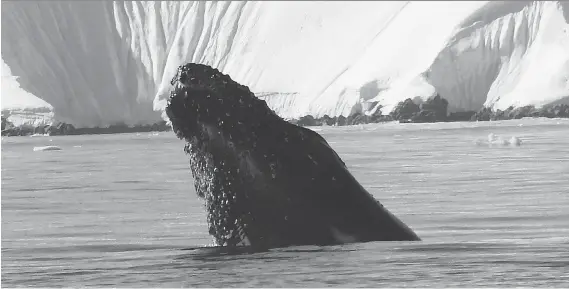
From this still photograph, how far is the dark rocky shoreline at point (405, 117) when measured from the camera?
5721 centimetres

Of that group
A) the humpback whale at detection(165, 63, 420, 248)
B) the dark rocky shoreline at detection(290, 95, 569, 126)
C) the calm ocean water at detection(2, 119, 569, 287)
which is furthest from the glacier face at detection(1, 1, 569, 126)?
the humpback whale at detection(165, 63, 420, 248)

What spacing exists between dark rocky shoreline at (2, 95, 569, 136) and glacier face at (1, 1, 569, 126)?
69 centimetres

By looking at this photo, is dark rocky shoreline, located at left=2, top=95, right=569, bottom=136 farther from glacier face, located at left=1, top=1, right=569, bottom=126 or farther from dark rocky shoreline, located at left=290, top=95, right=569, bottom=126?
glacier face, located at left=1, top=1, right=569, bottom=126

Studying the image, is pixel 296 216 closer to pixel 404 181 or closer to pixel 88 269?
pixel 88 269

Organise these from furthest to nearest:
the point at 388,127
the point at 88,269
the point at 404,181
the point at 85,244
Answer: the point at 388,127 → the point at 404,181 → the point at 85,244 → the point at 88,269

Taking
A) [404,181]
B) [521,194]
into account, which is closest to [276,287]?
[521,194]

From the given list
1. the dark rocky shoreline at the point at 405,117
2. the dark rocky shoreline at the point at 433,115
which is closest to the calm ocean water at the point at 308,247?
the dark rocky shoreline at the point at 433,115

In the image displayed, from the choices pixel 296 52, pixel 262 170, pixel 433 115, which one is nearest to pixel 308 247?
pixel 262 170

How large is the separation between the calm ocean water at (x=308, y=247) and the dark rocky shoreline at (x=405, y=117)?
29.3m

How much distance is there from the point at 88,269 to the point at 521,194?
9.76 metres

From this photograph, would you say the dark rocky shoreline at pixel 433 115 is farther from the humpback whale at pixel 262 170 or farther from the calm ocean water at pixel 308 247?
the humpback whale at pixel 262 170

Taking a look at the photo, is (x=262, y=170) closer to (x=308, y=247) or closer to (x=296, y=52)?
(x=308, y=247)

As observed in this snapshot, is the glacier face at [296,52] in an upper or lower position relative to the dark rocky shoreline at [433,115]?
upper

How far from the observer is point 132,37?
141750mm
